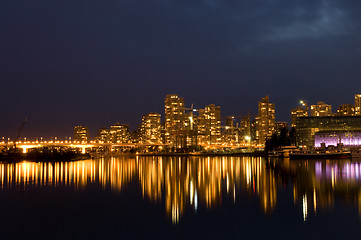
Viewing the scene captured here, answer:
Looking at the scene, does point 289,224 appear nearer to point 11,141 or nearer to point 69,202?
point 69,202

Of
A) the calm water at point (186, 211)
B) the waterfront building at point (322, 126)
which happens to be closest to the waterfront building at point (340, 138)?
the waterfront building at point (322, 126)

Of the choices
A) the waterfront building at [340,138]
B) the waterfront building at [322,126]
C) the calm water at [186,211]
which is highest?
the waterfront building at [322,126]

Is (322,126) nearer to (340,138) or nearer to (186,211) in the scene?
(340,138)

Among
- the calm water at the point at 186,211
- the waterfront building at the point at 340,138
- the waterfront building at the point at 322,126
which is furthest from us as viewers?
the waterfront building at the point at 322,126

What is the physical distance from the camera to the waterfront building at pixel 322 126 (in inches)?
5536

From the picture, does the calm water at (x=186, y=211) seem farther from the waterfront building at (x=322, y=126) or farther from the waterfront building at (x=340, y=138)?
the waterfront building at (x=322, y=126)

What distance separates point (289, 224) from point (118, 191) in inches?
699

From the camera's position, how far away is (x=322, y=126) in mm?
144250

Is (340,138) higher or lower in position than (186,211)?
higher

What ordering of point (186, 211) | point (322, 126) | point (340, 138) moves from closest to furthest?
point (186, 211) → point (340, 138) → point (322, 126)

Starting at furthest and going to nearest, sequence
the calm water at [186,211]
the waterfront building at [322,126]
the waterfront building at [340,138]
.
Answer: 1. the waterfront building at [322,126]
2. the waterfront building at [340,138]
3. the calm water at [186,211]

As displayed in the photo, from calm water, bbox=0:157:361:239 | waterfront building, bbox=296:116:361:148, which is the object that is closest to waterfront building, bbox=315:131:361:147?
waterfront building, bbox=296:116:361:148

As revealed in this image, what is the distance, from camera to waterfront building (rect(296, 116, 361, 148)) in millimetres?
140625

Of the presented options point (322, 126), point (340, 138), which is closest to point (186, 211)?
point (340, 138)
